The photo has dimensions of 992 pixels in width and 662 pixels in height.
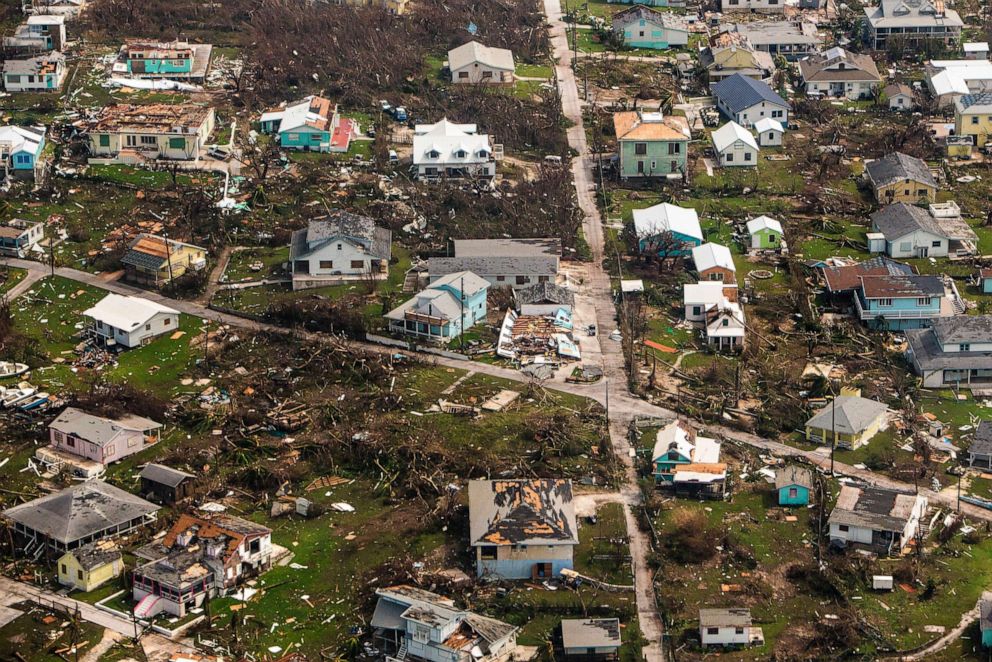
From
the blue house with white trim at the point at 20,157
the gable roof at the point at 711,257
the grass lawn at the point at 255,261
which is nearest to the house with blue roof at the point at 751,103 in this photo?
the gable roof at the point at 711,257

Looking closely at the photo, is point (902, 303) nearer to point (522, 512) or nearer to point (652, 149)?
point (652, 149)

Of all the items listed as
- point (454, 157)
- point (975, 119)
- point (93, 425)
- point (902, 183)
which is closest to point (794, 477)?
point (93, 425)

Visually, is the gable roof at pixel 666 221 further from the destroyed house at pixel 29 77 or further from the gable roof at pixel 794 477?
the destroyed house at pixel 29 77

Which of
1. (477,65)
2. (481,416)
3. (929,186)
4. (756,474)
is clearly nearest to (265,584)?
(481,416)

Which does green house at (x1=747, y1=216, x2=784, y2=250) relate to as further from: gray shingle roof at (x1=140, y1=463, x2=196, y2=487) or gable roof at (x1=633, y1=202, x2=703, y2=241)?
gray shingle roof at (x1=140, y1=463, x2=196, y2=487)

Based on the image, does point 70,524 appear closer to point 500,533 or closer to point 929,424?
point 500,533
